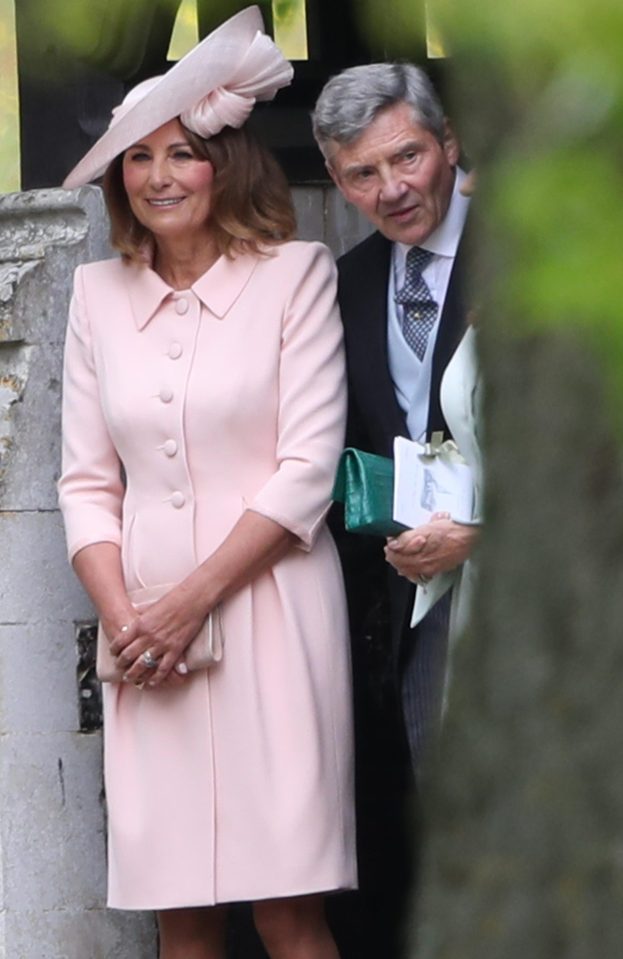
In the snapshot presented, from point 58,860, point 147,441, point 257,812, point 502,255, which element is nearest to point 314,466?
point 147,441

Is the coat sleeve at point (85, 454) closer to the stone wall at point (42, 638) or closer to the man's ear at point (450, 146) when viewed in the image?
the stone wall at point (42, 638)

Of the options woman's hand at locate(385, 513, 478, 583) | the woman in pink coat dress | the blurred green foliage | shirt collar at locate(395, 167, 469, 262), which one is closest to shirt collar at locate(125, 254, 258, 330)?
the woman in pink coat dress

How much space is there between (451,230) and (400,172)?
0.52 ft

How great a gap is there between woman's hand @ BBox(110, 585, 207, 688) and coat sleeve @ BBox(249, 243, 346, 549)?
9.1 inches

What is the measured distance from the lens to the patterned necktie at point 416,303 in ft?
16.1

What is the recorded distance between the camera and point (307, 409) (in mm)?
4918

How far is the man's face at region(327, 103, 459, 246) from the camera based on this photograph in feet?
15.8

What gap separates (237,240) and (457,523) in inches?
34.2

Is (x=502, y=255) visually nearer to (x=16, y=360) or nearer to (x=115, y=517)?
(x=115, y=517)

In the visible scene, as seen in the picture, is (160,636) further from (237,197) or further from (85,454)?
(237,197)

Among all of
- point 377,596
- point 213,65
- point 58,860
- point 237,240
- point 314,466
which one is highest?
point 213,65

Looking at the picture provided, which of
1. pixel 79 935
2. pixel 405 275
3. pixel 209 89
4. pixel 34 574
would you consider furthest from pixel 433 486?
pixel 79 935

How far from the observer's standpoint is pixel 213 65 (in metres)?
5.11

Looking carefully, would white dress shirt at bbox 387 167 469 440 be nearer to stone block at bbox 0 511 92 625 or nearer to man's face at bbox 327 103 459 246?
man's face at bbox 327 103 459 246
